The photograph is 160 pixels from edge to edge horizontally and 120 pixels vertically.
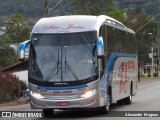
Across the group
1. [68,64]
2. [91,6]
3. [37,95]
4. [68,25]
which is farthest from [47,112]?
[91,6]

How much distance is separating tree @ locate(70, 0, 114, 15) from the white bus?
67.1 meters

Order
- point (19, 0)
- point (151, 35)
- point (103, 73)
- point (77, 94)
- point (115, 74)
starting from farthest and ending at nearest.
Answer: point (151, 35), point (19, 0), point (115, 74), point (103, 73), point (77, 94)

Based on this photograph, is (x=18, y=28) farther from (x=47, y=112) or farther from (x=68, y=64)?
(x=68, y=64)

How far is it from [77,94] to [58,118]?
1283 millimetres

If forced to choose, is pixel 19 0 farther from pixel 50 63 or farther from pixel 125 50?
pixel 50 63

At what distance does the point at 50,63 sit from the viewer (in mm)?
16406

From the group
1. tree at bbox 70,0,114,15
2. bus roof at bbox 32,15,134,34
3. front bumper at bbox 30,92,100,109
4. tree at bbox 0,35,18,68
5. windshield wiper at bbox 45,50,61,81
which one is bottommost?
tree at bbox 0,35,18,68

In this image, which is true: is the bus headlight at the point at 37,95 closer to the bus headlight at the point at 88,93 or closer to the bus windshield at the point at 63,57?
the bus windshield at the point at 63,57

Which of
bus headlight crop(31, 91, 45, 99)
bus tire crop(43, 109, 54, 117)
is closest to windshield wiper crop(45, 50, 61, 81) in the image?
bus headlight crop(31, 91, 45, 99)

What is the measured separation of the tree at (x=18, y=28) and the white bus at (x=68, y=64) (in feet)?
231

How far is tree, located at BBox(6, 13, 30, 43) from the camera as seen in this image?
87812 millimetres

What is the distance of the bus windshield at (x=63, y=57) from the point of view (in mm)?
16219

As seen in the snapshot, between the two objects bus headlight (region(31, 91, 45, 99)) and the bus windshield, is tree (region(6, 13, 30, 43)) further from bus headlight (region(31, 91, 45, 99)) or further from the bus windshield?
bus headlight (region(31, 91, 45, 99))

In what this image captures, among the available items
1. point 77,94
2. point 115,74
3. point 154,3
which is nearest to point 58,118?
point 77,94
